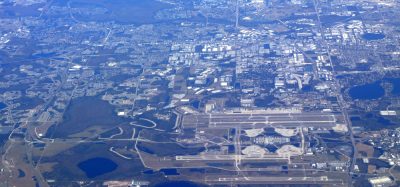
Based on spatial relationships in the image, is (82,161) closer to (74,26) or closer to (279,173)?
(279,173)

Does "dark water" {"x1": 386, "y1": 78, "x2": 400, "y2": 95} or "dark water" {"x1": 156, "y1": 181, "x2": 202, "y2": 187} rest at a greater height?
"dark water" {"x1": 386, "y1": 78, "x2": 400, "y2": 95}

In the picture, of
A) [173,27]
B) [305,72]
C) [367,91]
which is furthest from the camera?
[173,27]

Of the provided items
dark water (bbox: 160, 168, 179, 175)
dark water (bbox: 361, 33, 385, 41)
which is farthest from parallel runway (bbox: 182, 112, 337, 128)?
dark water (bbox: 361, 33, 385, 41)

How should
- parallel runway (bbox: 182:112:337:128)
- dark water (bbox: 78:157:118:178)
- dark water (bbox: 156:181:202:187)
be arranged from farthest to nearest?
parallel runway (bbox: 182:112:337:128)
dark water (bbox: 78:157:118:178)
dark water (bbox: 156:181:202:187)

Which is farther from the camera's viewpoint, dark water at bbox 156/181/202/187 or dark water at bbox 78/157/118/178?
dark water at bbox 78/157/118/178

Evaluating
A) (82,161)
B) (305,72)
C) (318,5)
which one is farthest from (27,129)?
(318,5)

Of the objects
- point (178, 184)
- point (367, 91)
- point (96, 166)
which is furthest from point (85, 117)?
point (367, 91)

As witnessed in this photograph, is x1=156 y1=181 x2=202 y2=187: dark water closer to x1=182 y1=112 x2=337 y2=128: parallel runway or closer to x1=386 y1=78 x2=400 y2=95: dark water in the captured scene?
x1=182 y1=112 x2=337 y2=128: parallel runway
